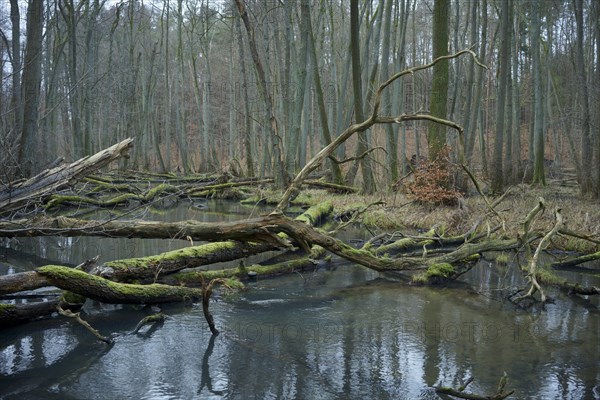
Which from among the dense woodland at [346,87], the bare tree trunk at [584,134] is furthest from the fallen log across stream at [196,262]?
the bare tree trunk at [584,134]

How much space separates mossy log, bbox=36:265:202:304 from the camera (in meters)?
5.69

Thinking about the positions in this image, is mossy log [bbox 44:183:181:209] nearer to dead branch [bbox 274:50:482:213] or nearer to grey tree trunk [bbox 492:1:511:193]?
dead branch [bbox 274:50:482:213]

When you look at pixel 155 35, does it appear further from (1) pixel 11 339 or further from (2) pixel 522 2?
(1) pixel 11 339

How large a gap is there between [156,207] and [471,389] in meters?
15.3

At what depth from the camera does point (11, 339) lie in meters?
5.69

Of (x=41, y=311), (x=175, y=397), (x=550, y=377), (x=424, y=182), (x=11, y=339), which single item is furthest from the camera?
(x=424, y=182)

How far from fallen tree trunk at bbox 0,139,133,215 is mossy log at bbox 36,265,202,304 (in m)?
2.42

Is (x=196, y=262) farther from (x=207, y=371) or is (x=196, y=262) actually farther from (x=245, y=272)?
(x=207, y=371)

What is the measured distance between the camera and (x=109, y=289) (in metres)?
6.18

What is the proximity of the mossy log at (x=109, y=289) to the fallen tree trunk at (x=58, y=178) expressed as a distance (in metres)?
2.42

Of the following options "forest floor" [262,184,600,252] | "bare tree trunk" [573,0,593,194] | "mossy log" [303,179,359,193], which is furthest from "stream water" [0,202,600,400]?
"mossy log" [303,179,359,193]

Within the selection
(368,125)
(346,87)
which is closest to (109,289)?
(368,125)

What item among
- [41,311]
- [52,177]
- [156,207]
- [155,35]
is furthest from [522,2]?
[155,35]

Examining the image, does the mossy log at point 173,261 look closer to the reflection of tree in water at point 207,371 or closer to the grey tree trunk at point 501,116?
the reflection of tree in water at point 207,371
